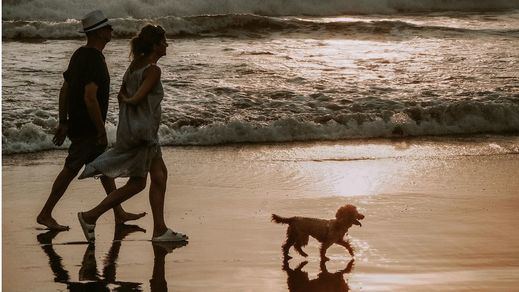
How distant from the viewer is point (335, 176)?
1038 centimetres

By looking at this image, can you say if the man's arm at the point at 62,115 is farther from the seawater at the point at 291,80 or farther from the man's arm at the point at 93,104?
the seawater at the point at 291,80

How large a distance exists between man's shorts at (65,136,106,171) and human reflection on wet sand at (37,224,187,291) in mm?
515

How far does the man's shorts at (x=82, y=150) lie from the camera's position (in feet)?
26.7

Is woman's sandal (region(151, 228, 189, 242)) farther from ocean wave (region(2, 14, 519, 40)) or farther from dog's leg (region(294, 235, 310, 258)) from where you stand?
ocean wave (region(2, 14, 519, 40))

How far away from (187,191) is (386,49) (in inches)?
442

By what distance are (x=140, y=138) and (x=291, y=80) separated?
859 centimetres

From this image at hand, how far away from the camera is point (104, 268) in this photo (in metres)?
6.96

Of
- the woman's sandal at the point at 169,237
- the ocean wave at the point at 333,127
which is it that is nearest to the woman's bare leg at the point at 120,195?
the woman's sandal at the point at 169,237

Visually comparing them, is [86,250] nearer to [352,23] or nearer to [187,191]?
[187,191]

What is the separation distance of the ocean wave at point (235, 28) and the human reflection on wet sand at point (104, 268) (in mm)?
13760

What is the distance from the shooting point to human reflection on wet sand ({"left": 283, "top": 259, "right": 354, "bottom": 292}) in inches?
258

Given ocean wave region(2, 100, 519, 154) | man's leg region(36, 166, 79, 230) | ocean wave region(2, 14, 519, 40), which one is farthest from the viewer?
ocean wave region(2, 14, 519, 40)

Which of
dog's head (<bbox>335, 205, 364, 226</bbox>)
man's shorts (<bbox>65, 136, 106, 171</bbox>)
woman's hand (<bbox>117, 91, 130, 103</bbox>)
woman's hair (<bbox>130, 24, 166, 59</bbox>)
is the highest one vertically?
woman's hair (<bbox>130, 24, 166, 59</bbox>)

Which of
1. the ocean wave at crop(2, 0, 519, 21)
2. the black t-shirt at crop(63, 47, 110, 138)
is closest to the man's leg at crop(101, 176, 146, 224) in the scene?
the black t-shirt at crop(63, 47, 110, 138)
